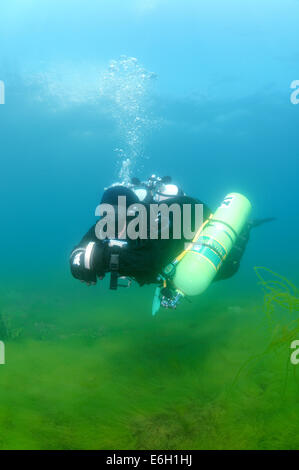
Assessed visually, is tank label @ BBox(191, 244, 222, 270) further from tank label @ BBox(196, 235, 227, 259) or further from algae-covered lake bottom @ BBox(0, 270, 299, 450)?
algae-covered lake bottom @ BBox(0, 270, 299, 450)

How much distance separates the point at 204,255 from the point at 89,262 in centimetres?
169

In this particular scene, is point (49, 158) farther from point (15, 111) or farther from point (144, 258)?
point (144, 258)

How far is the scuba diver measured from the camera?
4.06 metres

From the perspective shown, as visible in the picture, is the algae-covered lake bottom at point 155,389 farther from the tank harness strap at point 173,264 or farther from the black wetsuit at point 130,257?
the black wetsuit at point 130,257

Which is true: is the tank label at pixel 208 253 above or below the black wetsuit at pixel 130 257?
above

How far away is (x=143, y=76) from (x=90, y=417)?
28.7 meters

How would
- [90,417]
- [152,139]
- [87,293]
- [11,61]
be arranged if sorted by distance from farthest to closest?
[152,139] < [11,61] < [87,293] < [90,417]

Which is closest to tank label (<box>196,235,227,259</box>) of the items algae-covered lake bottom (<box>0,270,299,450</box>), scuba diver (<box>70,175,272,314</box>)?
scuba diver (<box>70,175,272,314</box>)

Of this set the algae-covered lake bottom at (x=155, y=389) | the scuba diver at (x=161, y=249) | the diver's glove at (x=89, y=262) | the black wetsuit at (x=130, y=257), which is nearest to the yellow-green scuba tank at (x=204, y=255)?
the scuba diver at (x=161, y=249)

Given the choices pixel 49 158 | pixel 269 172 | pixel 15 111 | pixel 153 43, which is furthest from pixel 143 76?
pixel 269 172

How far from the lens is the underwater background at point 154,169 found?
4508 millimetres

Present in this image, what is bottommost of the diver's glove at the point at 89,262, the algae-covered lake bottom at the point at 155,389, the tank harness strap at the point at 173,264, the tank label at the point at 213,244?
the algae-covered lake bottom at the point at 155,389

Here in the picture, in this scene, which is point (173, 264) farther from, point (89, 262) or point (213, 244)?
point (89, 262)

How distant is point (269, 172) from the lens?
7075cm
